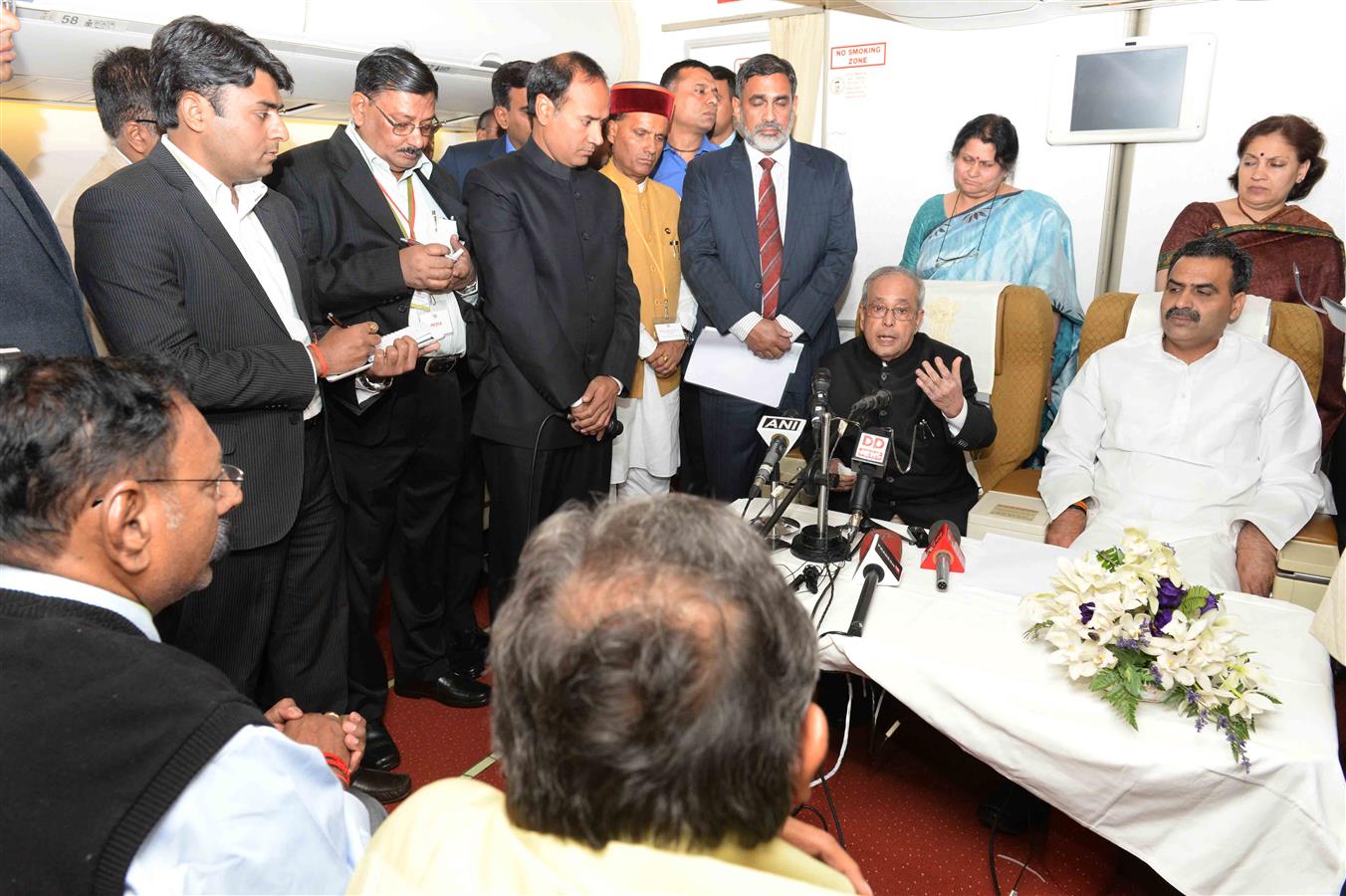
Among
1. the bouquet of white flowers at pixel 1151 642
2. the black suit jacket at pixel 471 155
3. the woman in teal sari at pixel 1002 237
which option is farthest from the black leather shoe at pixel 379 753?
the woman in teal sari at pixel 1002 237

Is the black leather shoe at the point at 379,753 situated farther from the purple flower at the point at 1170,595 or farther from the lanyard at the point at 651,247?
the purple flower at the point at 1170,595

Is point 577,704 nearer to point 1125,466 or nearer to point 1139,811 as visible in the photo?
point 1139,811

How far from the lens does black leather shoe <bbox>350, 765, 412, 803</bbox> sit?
2.64 meters

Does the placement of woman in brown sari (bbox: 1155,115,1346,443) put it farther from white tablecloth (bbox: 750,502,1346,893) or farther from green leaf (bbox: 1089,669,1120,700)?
green leaf (bbox: 1089,669,1120,700)

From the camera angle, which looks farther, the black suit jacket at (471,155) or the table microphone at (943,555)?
the black suit jacket at (471,155)

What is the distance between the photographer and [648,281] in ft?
12.5

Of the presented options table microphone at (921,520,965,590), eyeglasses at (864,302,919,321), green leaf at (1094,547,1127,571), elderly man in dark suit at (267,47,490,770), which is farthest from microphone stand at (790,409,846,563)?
elderly man in dark suit at (267,47,490,770)

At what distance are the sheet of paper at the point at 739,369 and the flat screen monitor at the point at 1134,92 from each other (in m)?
2.17

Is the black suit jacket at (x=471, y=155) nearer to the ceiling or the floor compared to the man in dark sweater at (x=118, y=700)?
nearer to the ceiling

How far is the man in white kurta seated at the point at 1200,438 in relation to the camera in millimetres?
2965

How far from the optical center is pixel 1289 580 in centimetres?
274

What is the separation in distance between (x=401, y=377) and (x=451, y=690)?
1.09m

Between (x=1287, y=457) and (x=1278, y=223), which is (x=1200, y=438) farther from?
(x=1278, y=223)

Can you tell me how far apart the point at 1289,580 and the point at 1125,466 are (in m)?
0.62
